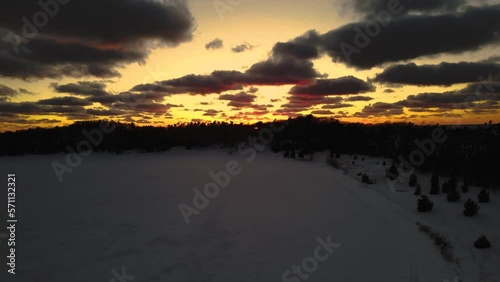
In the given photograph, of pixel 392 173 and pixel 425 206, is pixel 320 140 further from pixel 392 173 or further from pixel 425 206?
pixel 425 206

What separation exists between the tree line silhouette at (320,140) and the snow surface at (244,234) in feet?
7.64

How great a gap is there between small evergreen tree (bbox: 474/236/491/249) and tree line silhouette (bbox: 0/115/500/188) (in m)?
7.89

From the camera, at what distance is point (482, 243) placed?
941cm

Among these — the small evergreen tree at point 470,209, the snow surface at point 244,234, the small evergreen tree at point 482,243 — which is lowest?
the snow surface at point 244,234

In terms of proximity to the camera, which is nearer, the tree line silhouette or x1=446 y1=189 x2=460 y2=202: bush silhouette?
x1=446 y1=189 x2=460 y2=202: bush silhouette

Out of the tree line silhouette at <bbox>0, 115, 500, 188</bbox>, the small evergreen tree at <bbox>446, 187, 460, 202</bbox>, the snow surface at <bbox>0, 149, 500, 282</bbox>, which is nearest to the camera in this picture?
the snow surface at <bbox>0, 149, 500, 282</bbox>

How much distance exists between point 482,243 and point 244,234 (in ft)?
22.0

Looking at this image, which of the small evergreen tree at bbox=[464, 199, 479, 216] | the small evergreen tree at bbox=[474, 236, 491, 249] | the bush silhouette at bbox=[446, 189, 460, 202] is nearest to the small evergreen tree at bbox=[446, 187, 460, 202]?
the bush silhouette at bbox=[446, 189, 460, 202]

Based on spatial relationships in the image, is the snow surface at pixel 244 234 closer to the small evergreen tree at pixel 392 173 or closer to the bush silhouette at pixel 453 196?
Result: the bush silhouette at pixel 453 196

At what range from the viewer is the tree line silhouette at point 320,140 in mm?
18786

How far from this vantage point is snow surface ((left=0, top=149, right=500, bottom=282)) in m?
8.41

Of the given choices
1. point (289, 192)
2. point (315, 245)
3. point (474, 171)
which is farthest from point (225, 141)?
point (315, 245)

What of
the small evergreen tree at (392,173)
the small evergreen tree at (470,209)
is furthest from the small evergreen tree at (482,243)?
the small evergreen tree at (392,173)

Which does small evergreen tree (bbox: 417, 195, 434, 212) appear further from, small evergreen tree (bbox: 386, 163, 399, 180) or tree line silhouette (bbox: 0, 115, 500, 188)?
small evergreen tree (bbox: 386, 163, 399, 180)
